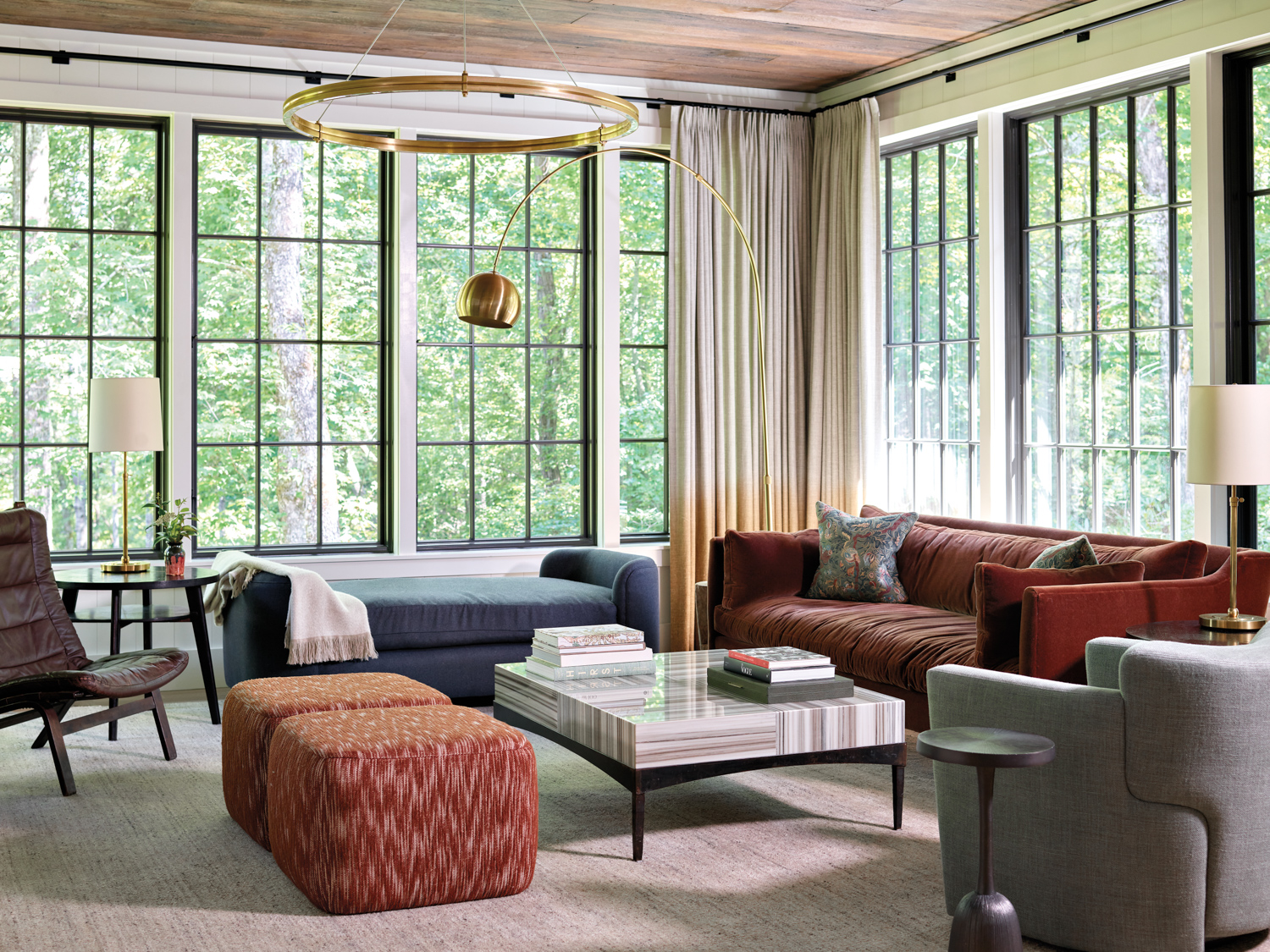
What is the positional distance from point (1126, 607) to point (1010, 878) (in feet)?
4.21

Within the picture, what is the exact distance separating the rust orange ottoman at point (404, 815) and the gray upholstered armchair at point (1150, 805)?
1.20m

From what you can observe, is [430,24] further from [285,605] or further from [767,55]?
[285,605]

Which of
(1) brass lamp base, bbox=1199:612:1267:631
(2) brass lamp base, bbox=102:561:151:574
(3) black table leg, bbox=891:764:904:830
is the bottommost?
(3) black table leg, bbox=891:764:904:830

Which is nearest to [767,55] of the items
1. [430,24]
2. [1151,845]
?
[430,24]

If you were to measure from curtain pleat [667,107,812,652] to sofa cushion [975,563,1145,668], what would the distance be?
2780 mm

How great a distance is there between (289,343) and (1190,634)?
4223 millimetres

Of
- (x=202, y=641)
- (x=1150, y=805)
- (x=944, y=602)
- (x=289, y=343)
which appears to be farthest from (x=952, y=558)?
(x=289, y=343)

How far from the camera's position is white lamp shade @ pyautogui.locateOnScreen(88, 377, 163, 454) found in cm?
518

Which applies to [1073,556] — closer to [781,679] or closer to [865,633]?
[865,633]

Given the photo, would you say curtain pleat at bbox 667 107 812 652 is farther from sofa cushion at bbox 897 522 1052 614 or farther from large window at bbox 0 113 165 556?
large window at bbox 0 113 165 556

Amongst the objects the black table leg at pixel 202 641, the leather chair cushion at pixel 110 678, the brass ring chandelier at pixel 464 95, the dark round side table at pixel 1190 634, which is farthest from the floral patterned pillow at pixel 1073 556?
the black table leg at pixel 202 641

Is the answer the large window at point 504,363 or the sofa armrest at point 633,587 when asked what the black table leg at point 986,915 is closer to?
the sofa armrest at point 633,587

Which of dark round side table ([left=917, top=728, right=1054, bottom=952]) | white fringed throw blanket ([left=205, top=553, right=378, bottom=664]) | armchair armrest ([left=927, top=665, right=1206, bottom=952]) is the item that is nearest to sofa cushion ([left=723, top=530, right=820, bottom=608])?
white fringed throw blanket ([left=205, top=553, right=378, bottom=664])

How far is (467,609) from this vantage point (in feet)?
17.8
